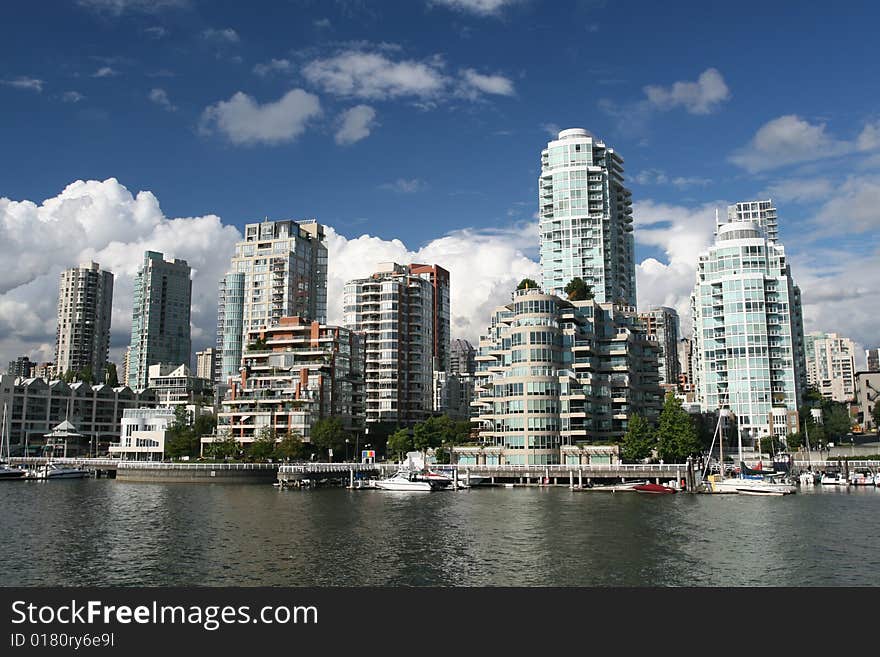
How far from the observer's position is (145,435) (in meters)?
194

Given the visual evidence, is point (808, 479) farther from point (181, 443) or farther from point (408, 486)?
point (181, 443)

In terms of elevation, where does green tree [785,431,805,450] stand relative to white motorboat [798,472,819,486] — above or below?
above

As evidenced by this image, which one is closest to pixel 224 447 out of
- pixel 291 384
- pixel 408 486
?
pixel 291 384

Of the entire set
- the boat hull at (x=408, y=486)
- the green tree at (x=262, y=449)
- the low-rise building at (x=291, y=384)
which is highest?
the low-rise building at (x=291, y=384)

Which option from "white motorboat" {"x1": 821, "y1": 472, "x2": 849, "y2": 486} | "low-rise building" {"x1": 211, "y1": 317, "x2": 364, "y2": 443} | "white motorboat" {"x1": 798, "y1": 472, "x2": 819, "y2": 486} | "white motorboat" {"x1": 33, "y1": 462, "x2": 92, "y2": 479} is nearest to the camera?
"white motorboat" {"x1": 821, "y1": 472, "x2": 849, "y2": 486}

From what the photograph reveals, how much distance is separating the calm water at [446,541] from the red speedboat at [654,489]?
898cm

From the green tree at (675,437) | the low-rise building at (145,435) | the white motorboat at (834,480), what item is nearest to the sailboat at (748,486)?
the green tree at (675,437)

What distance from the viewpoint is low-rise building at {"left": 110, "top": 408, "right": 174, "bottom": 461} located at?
634 ft

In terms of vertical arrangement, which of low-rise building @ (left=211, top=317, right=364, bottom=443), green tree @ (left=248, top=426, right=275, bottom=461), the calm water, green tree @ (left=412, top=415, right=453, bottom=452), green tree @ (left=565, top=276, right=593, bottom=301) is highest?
green tree @ (left=565, top=276, right=593, bottom=301)

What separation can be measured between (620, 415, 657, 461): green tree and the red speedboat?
48.7 ft

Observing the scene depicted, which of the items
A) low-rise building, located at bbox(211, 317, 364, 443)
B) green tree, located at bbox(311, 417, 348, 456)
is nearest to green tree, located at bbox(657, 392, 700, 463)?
green tree, located at bbox(311, 417, 348, 456)

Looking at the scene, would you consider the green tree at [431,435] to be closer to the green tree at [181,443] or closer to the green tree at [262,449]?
the green tree at [262,449]

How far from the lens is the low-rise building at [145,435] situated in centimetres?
19325

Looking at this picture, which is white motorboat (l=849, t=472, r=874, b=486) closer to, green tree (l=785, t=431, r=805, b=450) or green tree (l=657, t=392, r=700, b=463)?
green tree (l=657, t=392, r=700, b=463)
